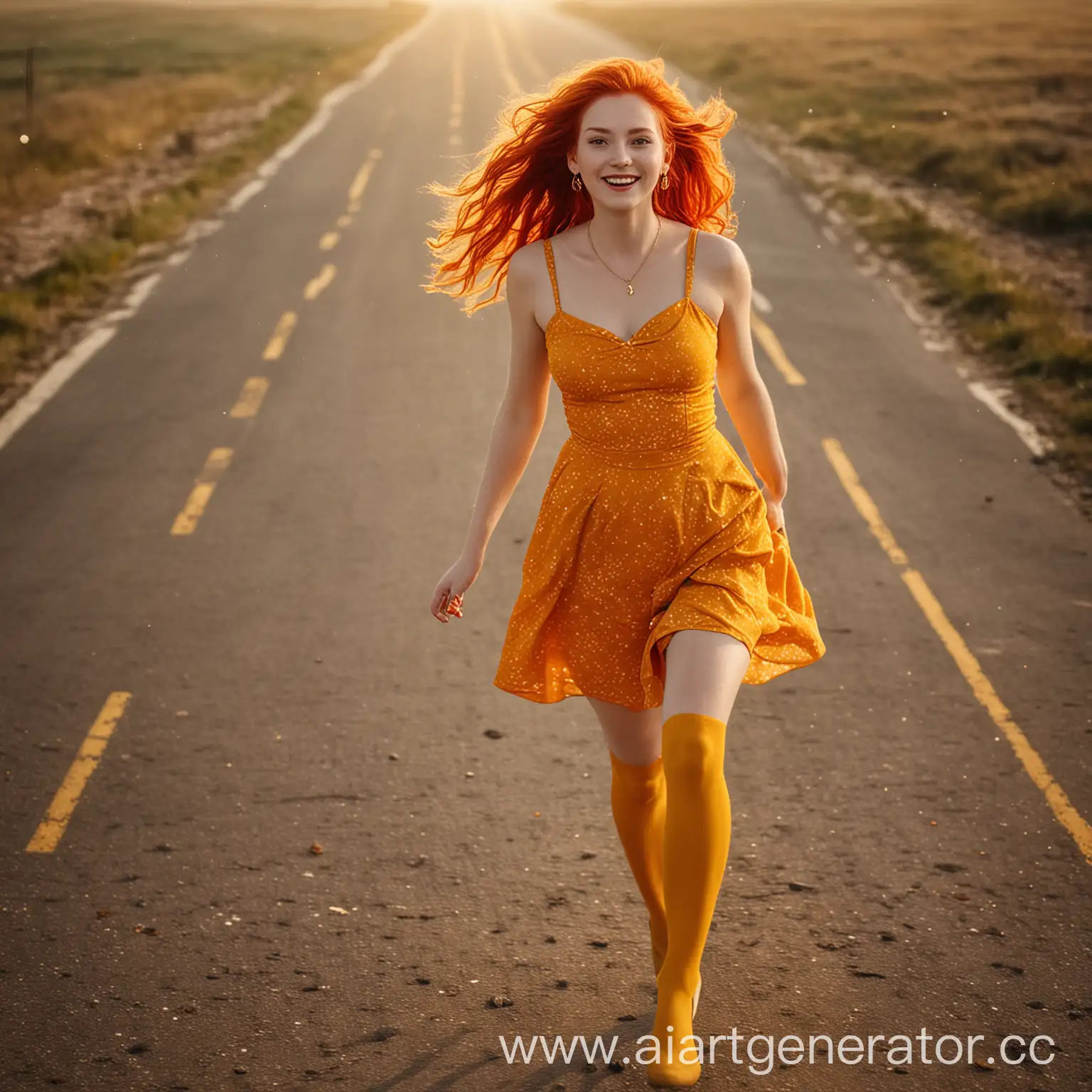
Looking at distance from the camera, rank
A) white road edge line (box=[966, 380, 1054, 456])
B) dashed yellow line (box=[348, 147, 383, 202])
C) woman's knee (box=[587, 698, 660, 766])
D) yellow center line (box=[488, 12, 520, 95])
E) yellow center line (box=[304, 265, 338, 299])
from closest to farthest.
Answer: woman's knee (box=[587, 698, 660, 766])
white road edge line (box=[966, 380, 1054, 456])
yellow center line (box=[304, 265, 338, 299])
dashed yellow line (box=[348, 147, 383, 202])
yellow center line (box=[488, 12, 520, 95])

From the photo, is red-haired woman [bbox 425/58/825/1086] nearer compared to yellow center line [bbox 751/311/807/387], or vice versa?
red-haired woman [bbox 425/58/825/1086]

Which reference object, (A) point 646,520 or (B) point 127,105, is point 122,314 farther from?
(B) point 127,105

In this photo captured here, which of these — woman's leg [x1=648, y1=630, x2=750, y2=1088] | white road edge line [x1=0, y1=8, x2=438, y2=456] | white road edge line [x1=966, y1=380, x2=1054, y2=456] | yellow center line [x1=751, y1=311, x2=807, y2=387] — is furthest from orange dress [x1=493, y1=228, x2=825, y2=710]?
yellow center line [x1=751, y1=311, x2=807, y2=387]

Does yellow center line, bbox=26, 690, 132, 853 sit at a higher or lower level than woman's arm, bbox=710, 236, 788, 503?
lower

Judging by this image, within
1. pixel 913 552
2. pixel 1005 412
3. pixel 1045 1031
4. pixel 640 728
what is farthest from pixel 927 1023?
pixel 1005 412

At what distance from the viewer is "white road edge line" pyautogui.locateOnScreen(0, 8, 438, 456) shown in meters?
11.0

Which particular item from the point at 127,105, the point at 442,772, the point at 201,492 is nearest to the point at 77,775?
the point at 442,772

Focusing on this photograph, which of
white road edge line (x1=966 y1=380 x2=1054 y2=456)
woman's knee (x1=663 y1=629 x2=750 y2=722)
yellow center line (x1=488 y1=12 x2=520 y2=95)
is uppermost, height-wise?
woman's knee (x1=663 y1=629 x2=750 y2=722)

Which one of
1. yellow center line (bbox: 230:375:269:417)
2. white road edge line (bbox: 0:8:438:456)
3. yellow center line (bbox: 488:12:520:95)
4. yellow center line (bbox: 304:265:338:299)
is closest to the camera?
yellow center line (bbox: 230:375:269:417)

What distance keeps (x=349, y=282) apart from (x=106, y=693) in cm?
951

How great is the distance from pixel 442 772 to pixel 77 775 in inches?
56.1

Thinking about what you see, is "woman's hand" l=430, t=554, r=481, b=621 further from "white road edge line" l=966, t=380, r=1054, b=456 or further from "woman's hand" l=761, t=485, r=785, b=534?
"white road edge line" l=966, t=380, r=1054, b=456

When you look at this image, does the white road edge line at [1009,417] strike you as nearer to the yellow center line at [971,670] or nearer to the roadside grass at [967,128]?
the roadside grass at [967,128]

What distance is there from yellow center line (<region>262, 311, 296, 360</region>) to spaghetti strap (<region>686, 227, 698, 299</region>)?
916 centimetres
